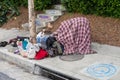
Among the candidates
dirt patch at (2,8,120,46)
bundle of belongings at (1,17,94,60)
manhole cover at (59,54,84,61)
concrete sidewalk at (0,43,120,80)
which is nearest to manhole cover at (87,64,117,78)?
concrete sidewalk at (0,43,120,80)

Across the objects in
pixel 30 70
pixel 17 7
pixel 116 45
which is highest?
pixel 17 7

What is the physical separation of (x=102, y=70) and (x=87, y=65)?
0.42 m

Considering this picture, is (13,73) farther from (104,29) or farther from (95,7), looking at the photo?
(95,7)

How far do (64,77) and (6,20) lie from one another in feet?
17.0

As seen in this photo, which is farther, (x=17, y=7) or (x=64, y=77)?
(x=17, y=7)

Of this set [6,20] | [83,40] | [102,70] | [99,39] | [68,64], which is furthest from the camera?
[6,20]

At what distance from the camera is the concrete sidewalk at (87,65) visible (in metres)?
5.86

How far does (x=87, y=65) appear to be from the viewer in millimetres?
6332

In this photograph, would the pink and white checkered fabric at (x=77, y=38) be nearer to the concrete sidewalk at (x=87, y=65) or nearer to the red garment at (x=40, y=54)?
the concrete sidewalk at (x=87, y=65)

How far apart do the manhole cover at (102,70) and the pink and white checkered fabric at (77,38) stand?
845mm

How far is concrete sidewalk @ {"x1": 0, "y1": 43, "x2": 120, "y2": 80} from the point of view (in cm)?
586

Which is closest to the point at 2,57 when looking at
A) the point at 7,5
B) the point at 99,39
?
the point at 99,39

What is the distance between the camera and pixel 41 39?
7.35 meters

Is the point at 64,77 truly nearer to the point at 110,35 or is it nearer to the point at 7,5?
the point at 110,35
